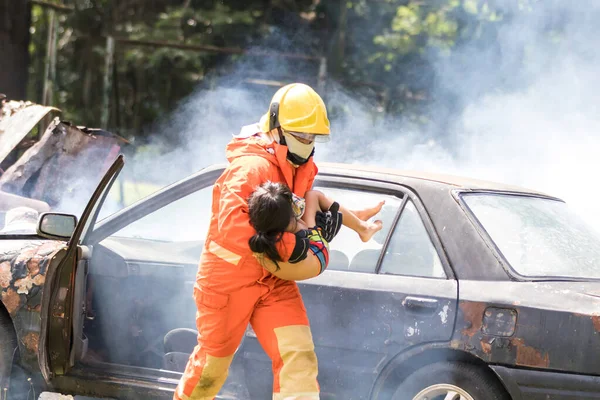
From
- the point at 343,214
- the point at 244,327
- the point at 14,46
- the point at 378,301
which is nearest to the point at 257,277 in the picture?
the point at 244,327

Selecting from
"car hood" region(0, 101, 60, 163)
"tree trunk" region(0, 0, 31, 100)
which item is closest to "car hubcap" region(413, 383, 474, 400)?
"car hood" region(0, 101, 60, 163)

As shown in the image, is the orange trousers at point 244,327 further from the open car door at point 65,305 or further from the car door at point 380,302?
the open car door at point 65,305

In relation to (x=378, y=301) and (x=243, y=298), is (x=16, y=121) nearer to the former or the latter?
(x=243, y=298)

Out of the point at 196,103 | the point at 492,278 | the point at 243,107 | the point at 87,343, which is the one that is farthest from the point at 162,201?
the point at 196,103

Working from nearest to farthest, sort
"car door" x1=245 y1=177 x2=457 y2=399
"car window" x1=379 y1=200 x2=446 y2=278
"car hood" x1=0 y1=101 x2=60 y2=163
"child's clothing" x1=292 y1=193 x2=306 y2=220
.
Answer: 1. "child's clothing" x1=292 y1=193 x2=306 y2=220
2. "car door" x1=245 y1=177 x2=457 y2=399
3. "car window" x1=379 y1=200 x2=446 y2=278
4. "car hood" x1=0 y1=101 x2=60 y2=163

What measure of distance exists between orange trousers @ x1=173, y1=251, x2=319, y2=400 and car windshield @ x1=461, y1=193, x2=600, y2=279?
39.6 inches

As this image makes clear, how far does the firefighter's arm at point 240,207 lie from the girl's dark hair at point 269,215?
34 mm

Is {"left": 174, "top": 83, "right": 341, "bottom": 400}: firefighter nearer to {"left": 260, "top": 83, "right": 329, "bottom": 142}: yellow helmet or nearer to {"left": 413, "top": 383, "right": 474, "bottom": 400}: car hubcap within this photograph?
{"left": 260, "top": 83, "right": 329, "bottom": 142}: yellow helmet

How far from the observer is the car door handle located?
360 centimetres

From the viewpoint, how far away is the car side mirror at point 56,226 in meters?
3.96

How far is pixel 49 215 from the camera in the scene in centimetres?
399

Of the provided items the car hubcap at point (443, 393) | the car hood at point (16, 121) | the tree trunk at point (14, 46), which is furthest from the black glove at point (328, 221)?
the tree trunk at point (14, 46)

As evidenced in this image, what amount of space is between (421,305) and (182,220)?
1.73 metres

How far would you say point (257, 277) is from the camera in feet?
11.2
